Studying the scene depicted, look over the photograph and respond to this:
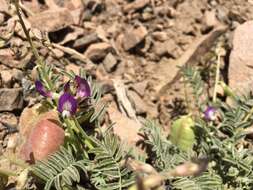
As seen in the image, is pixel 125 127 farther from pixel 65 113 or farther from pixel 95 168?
pixel 65 113

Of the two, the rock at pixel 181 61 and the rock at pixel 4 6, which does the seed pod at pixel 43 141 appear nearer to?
the rock at pixel 4 6

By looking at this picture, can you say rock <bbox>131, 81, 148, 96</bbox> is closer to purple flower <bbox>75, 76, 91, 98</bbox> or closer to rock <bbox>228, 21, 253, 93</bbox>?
rock <bbox>228, 21, 253, 93</bbox>

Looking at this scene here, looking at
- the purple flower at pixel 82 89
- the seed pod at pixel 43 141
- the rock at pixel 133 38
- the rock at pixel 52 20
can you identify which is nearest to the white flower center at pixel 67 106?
the purple flower at pixel 82 89

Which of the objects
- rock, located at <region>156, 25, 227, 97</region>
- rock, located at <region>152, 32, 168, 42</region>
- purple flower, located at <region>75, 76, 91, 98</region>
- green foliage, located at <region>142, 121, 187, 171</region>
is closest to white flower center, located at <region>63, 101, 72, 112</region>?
purple flower, located at <region>75, 76, 91, 98</region>

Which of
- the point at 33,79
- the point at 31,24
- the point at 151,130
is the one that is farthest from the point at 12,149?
the point at 31,24

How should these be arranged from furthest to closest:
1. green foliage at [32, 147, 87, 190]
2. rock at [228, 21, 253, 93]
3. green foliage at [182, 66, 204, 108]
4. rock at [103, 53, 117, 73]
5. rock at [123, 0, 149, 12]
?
1. rock at [123, 0, 149, 12]
2. rock at [103, 53, 117, 73]
3. rock at [228, 21, 253, 93]
4. green foliage at [182, 66, 204, 108]
5. green foliage at [32, 147, 87, 190]

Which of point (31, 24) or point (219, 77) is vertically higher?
point (31, 24)

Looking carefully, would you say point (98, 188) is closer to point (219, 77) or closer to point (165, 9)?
point (219, 77)
